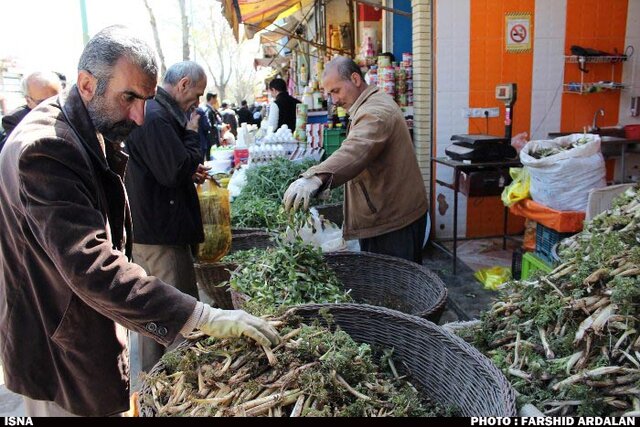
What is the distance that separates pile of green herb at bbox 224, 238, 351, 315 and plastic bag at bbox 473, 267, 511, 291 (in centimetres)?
273

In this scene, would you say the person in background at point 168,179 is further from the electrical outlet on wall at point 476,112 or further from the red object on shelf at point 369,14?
the red object on shelf at point 369,14

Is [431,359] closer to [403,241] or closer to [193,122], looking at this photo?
[403,241]

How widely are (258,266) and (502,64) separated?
16.0 feet

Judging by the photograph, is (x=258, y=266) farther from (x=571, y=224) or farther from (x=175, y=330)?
(x=571, y=224)

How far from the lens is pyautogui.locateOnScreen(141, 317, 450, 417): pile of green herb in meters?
1.91

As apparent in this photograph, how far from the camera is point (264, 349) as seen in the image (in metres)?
2.07

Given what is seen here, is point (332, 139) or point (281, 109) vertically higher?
point (281, 109)

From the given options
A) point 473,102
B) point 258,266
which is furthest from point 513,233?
point 258,266

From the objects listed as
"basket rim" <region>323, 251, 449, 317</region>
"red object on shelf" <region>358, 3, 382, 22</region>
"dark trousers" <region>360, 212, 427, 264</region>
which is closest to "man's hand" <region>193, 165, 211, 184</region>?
"basket rim" <region>323, 251, 449, 317</region>

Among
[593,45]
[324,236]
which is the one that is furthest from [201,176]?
[593,45]

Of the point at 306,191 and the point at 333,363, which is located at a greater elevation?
the point at 306,191

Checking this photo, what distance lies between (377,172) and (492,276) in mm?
2711

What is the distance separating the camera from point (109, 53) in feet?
5.75

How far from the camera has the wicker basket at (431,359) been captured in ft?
6.36
